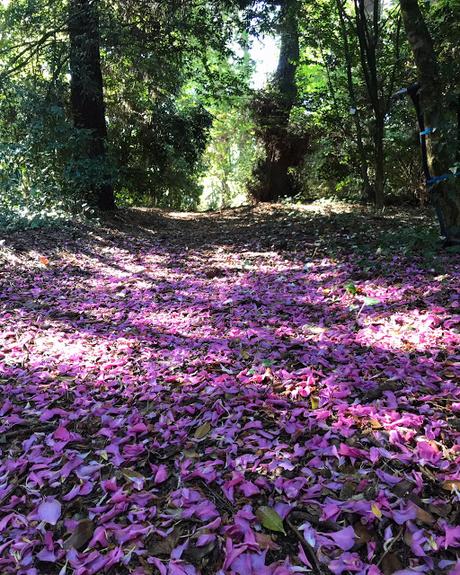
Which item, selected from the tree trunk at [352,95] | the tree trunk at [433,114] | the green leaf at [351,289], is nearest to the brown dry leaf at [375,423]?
the green leaf at [351,289]

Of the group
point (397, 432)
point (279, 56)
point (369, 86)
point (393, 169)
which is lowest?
point (397, 432)

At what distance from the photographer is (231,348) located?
10.2 ft

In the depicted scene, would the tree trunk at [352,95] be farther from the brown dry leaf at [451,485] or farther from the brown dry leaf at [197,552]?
the brown dry leaf at [197,552]

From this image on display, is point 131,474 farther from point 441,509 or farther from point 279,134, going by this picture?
point 279,134

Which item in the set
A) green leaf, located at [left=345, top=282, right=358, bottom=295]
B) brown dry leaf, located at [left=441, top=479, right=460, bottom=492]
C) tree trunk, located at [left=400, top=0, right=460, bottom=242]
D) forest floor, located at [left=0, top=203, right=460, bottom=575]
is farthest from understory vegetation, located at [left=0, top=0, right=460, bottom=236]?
brown dry leaf, located at [left=441, top=479, right=460, bottom=492]

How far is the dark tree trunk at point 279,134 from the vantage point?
402 inches

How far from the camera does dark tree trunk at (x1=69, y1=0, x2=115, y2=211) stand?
7.46 metres

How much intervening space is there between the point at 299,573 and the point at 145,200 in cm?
1341

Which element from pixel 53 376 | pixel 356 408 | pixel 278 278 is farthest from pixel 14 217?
pixel 356 408

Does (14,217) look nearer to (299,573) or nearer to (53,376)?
(53,376)

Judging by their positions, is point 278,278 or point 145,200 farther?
point 145,200

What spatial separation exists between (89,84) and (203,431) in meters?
7.36

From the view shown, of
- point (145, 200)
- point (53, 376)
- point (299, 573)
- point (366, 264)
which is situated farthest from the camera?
point (145, 200)

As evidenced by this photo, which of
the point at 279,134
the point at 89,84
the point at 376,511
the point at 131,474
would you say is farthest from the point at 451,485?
the point at 279,134
